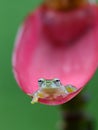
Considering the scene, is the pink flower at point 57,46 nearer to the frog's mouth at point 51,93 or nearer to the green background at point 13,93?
the frog's mouth at point 51,93

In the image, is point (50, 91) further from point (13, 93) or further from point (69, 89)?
point (13, 93)

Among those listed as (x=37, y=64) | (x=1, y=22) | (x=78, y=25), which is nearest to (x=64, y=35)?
(x=78, y=25)

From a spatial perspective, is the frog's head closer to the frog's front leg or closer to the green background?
the frog's front leg

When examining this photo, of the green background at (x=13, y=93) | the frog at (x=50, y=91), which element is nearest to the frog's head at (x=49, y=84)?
the frog at (x=50, y=91)

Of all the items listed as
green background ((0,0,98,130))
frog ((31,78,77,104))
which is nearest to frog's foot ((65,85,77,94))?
frog ((31,78,77,104))

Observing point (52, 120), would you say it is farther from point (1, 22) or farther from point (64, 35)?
point (64, 35)

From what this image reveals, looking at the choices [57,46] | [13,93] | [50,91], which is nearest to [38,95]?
[50,91]
